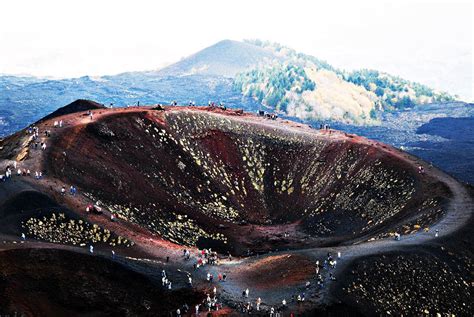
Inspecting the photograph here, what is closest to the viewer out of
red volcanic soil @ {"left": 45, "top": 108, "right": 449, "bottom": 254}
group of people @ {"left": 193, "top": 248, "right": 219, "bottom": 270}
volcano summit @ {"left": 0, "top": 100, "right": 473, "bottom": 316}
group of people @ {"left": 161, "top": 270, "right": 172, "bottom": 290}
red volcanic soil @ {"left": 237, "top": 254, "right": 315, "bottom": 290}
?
volcano summit @ {"left": 0, "top": 100, "right": 473, "bottom": 316}

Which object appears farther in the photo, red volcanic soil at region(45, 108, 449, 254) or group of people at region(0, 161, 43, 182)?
red volcanic soil at region(45, 108, 449, 254)

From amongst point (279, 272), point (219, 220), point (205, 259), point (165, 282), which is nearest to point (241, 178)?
point (219, 220)

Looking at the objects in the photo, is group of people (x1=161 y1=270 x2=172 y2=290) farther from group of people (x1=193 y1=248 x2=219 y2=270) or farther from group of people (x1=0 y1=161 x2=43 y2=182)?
group of people (x1=0 y1=161 x2=43 y2=182)

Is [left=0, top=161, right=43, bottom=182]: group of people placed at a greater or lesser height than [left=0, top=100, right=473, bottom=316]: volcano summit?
greater

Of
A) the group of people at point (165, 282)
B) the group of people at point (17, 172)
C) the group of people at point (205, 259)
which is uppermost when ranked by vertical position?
the group of people at point (17, 172)

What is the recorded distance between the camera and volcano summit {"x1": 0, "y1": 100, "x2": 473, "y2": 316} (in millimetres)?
54812

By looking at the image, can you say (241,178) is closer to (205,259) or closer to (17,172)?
(205,259)

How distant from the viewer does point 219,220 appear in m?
96.6

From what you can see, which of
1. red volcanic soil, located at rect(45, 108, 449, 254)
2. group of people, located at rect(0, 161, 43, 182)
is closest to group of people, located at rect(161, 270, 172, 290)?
red volcanic soil, located at rect(45, 108, 449, 254)

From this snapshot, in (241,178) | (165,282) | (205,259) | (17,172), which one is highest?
(17,172)

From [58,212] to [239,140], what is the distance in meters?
55.6

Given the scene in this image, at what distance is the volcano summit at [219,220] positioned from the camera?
54812mm

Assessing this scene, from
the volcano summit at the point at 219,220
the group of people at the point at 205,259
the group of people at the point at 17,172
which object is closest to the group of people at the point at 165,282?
the volcano summit at the point at 219,220

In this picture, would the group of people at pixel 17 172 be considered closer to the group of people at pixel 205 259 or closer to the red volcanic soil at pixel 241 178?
the red volcanic soil at pixel 241 178
